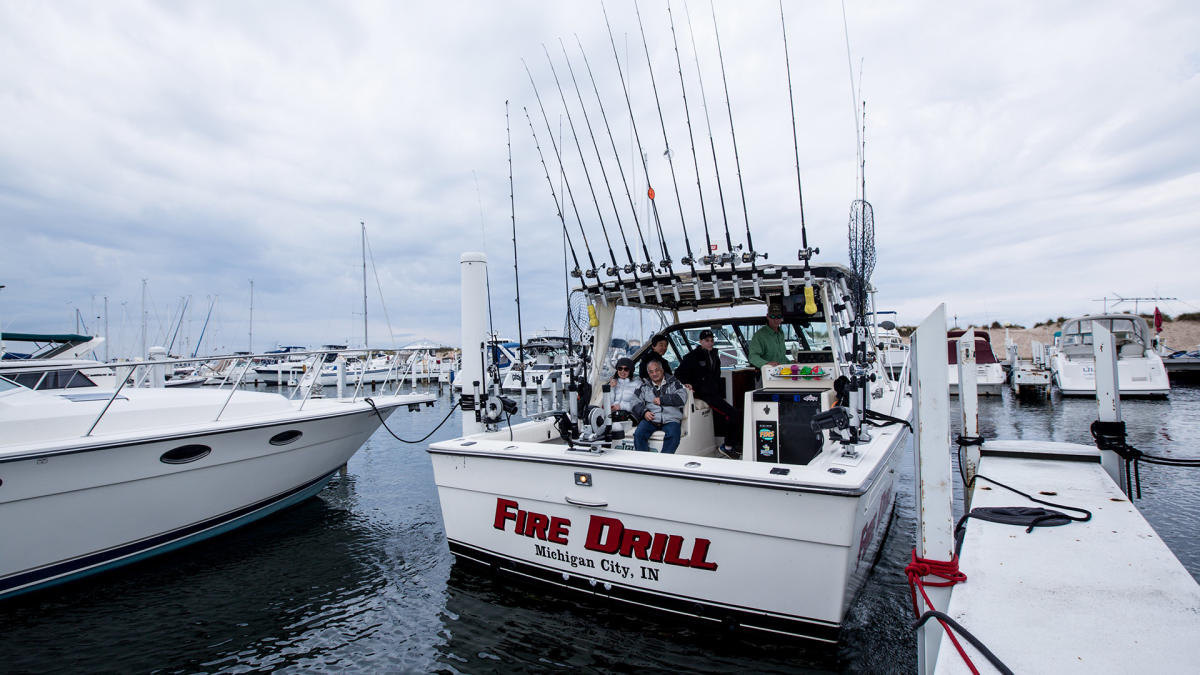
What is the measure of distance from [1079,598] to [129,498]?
7.61m

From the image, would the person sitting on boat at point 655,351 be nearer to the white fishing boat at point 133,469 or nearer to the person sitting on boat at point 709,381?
the person sitting on boat at point 709,381

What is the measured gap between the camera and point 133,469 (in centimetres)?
575

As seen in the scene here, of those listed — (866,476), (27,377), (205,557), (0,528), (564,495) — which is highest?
(27,377)

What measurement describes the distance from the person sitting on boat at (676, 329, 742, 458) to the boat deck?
2.55m

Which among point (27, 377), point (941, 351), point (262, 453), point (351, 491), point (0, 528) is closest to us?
point (941, 351)

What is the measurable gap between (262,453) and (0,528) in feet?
7.34

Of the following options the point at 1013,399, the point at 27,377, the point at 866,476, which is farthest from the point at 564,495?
the point at 1013,399

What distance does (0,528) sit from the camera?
5.06 m

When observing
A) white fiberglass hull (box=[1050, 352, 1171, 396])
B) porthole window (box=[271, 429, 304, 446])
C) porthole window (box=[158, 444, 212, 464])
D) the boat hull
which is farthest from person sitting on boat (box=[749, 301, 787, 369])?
white fiberglass hull (box=[1050, 352, 1171, 396])

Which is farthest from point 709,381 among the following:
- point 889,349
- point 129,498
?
point 889,349

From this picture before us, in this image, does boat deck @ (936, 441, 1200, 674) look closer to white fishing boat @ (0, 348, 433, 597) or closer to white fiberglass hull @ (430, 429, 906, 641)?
white fiberglass hull @ (430, 429, 906, 641)

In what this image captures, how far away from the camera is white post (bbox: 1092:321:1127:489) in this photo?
474cm

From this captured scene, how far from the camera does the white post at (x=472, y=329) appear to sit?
19.2ft

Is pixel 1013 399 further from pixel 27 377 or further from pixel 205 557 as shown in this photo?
pixel 27 377
